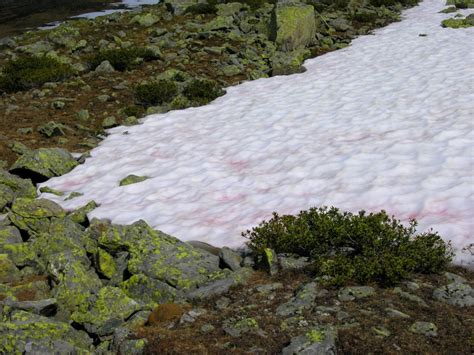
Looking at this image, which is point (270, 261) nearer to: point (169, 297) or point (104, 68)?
point (169, 297)

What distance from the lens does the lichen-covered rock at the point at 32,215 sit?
832cm

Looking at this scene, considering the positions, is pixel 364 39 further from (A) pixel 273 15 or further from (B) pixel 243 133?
(B) pixel 243 133

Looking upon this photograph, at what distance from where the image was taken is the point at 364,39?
21766mm

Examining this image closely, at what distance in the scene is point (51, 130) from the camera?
1370 centimetres

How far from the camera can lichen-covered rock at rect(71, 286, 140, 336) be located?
5.30 metres

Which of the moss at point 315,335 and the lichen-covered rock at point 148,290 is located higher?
the moss at point 315,335

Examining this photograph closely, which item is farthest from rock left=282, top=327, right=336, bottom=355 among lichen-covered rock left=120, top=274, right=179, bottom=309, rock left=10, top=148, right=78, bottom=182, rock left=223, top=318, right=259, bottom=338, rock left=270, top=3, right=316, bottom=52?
rock left=270, top=3, right=316, bottom=52

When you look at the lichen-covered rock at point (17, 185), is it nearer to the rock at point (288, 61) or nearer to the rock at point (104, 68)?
the rock at point (104, 68)

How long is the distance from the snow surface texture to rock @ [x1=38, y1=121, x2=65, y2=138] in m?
1.61

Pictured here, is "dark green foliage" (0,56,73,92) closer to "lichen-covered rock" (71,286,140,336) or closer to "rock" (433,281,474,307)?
"lichen-covered rock" (71,286,140,336)

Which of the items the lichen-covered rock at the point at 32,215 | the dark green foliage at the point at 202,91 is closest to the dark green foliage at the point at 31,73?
the dark green foliage at the point at 202,91

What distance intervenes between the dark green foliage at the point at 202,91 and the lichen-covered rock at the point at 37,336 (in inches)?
452

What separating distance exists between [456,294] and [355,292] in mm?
1086

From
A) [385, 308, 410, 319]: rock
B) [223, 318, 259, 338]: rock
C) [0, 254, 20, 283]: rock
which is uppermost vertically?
[0, 254, 20, 283]: rock
